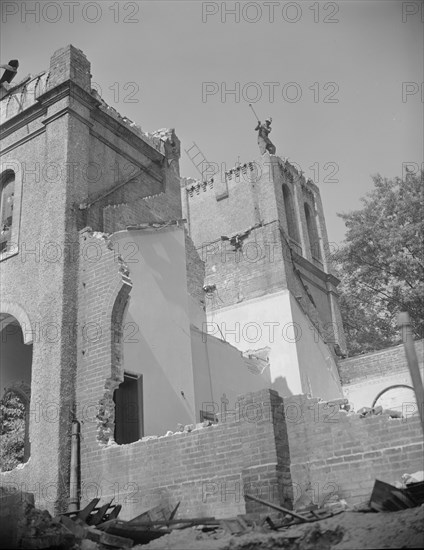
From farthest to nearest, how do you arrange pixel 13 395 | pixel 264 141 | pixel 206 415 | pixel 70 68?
pixel 264 141 < pixel 206 415 < pixel 13 395 < pixel 70 68

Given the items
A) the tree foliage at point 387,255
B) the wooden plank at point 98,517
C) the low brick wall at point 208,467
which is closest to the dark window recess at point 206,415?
the low brick wall at point 208,467

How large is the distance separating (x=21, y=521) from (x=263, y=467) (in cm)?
327

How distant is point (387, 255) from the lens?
2814 centimetres

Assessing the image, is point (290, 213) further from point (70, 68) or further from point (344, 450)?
point (344, 450)

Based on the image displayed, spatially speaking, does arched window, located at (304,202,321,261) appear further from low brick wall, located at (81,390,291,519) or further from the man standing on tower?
low brick wall, located at (81,390,291,519)

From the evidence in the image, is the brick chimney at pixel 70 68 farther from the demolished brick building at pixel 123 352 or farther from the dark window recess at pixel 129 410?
the dark window recess at pixel 129 410

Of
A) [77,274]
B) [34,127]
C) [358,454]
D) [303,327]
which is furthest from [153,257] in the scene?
[303,327]

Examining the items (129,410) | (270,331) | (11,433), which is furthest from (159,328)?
(270,331)

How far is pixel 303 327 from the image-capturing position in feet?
82.2

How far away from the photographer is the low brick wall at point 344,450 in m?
8.25

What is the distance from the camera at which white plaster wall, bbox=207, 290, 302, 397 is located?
22.6 meters

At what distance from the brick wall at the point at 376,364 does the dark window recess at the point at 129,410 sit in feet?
45.0

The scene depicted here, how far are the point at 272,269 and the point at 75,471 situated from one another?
16.6 meters

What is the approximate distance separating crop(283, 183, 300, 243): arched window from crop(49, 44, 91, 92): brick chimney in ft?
56.3
